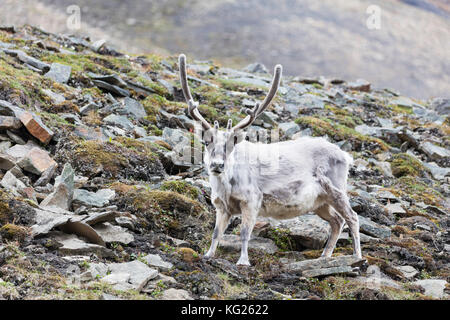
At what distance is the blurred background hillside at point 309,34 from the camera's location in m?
57.8

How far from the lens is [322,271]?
25.4 feet

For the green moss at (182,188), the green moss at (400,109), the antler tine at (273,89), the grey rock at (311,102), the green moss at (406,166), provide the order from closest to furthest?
the antler tine at (273,89) → the green moss at (182,188) → the green moss at (406,166) → the grey rock at (311,102) → the green moss at (400,109)

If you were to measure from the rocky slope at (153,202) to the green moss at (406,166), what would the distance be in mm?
37

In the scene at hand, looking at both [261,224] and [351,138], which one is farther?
[351,138]

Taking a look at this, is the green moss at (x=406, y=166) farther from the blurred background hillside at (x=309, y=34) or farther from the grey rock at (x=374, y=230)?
the blurred background hillside at (x=309, y=34)

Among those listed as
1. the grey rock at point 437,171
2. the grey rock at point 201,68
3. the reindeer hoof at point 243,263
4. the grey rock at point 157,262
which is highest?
the grey rock at point 201,68

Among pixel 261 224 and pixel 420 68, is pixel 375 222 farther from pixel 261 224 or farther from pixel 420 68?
pixel 420 68

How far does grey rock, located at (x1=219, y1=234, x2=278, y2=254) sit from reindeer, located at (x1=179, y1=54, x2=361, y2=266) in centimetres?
39

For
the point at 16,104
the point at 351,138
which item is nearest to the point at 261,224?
the point at 16,104

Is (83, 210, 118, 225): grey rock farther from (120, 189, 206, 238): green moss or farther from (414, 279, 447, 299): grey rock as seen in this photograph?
(414, 279, 447, 299): grey rock

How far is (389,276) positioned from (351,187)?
→ 15.0 feet

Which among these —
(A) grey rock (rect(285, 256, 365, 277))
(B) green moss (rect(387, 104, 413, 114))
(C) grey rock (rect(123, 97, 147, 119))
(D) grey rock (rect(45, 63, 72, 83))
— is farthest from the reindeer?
(B) green moss (rect(387, 104, 413, 114))

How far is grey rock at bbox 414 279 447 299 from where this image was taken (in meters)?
7.58

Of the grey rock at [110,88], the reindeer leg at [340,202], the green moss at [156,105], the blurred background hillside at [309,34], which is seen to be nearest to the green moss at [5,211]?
the reindeer leg at [340,202]
